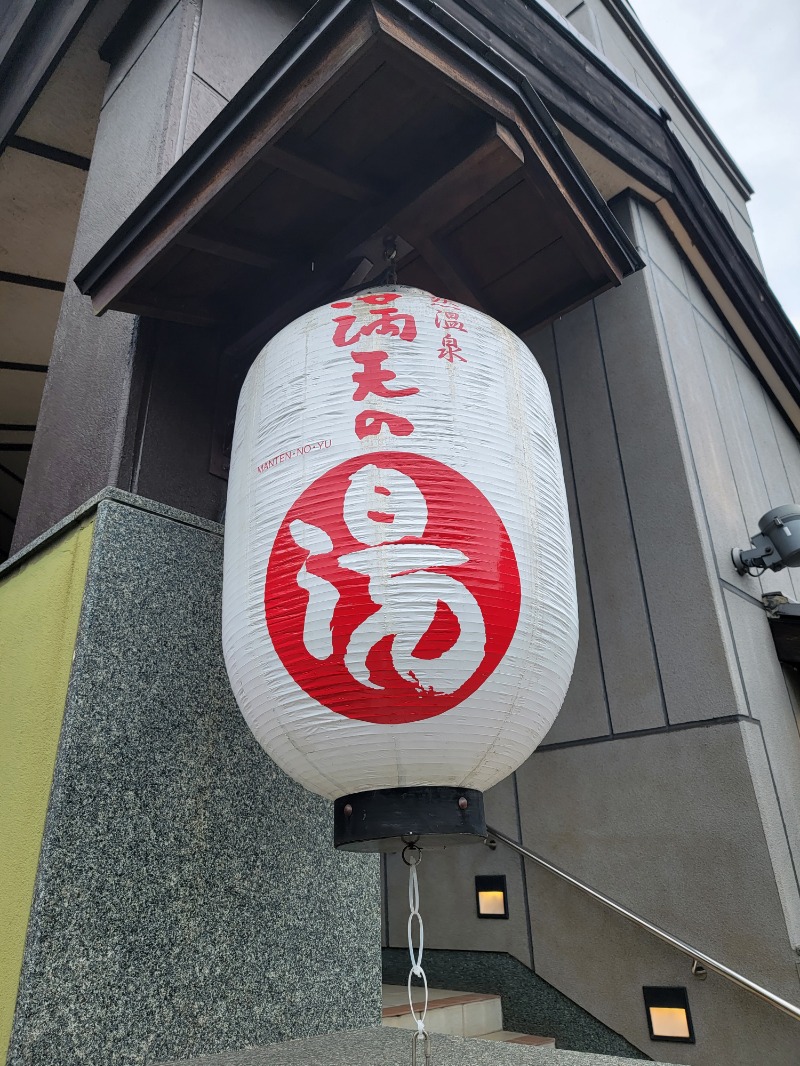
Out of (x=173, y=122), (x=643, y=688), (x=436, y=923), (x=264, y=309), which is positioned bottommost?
(x=436, y=923)

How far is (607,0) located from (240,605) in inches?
280

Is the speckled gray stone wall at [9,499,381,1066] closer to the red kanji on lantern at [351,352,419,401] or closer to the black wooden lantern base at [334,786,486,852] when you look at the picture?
the black wooden lantern base at [334,786,486,852]

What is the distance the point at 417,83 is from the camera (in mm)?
2084

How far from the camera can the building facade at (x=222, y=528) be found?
2.06 meters

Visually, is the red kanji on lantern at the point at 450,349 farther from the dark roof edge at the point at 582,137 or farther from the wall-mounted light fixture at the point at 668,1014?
the wall-mounted light fixture at the point at 668,1014

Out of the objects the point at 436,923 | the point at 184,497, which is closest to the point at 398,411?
the point at 184,497

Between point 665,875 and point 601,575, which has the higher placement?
point 601,575

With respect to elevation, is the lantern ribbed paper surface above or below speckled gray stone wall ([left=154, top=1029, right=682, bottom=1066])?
above

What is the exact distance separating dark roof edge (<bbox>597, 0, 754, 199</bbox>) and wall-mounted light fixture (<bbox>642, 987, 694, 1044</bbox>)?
7643 millimetres

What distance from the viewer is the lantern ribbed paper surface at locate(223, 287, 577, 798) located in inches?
63.8

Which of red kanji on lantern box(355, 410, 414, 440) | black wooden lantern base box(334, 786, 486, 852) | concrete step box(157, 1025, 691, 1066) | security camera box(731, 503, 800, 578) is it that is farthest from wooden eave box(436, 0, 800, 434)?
concrete step box(157, 1025, 691, 1066)

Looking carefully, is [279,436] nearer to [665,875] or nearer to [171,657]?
[171,657]

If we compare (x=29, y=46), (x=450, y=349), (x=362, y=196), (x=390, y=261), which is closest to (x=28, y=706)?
(x=450, y=349)

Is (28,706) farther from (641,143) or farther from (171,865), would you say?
(641,143)
